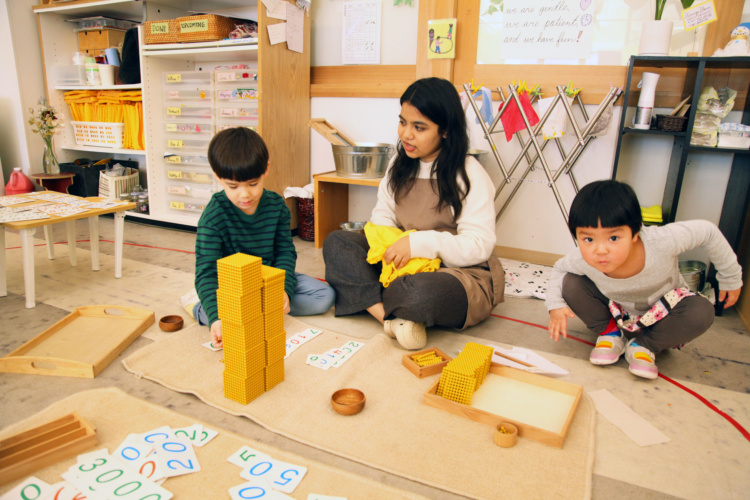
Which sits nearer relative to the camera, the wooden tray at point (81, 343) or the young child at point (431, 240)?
the wooden tray at point (81, 343)

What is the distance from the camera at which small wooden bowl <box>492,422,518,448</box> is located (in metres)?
1.03

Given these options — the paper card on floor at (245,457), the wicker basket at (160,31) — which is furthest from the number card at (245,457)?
the wicker basket at (160,31)

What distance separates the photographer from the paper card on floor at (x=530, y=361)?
1.38m

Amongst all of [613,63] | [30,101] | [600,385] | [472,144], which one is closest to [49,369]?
[600,385]

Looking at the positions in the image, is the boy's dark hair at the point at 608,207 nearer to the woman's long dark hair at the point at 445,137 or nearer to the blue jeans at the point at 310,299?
the woman's long dark hair at the point at 445,137

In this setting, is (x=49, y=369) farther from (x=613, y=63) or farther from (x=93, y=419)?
(x=613, y=63)

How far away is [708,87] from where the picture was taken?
1982 mm

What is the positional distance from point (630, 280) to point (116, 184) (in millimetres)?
3038

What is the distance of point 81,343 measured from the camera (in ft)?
4.78

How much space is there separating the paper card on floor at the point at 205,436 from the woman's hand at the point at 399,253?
0.76 metres

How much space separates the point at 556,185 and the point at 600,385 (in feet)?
4.37

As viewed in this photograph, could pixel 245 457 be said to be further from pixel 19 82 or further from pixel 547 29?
pixel 19 82

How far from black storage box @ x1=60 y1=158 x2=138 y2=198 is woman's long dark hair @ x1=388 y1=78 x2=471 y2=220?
250 cm

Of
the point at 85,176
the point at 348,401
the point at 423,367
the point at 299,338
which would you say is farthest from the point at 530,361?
the point at 85,176
